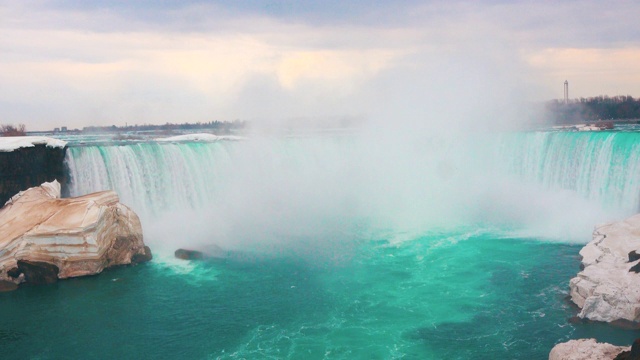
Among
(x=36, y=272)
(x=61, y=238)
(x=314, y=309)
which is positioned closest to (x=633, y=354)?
(x=314, y=309)

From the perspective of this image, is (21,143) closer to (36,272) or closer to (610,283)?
(36,272)

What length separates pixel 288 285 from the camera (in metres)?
18.3

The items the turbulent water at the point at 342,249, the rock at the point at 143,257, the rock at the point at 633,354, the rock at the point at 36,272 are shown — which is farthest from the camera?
the rock at the point at 143,257

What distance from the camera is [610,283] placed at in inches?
594

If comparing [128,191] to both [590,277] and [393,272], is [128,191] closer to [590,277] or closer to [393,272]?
[393,272]

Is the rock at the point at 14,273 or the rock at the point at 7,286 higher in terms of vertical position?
the rock at the point at 14,273

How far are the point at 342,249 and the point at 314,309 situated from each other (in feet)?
22.2

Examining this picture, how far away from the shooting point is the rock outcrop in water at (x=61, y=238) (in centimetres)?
1877

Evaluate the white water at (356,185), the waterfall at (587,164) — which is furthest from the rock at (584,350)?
the waterfall at (587,164)

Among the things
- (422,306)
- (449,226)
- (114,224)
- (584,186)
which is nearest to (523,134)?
(584,186)

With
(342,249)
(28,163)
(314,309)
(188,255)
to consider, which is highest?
(28,163)

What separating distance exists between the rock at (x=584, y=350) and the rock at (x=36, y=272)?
1703 cm

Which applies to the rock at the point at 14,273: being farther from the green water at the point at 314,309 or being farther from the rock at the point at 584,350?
→ the rock at the point at 584,350

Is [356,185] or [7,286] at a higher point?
[356,185]
